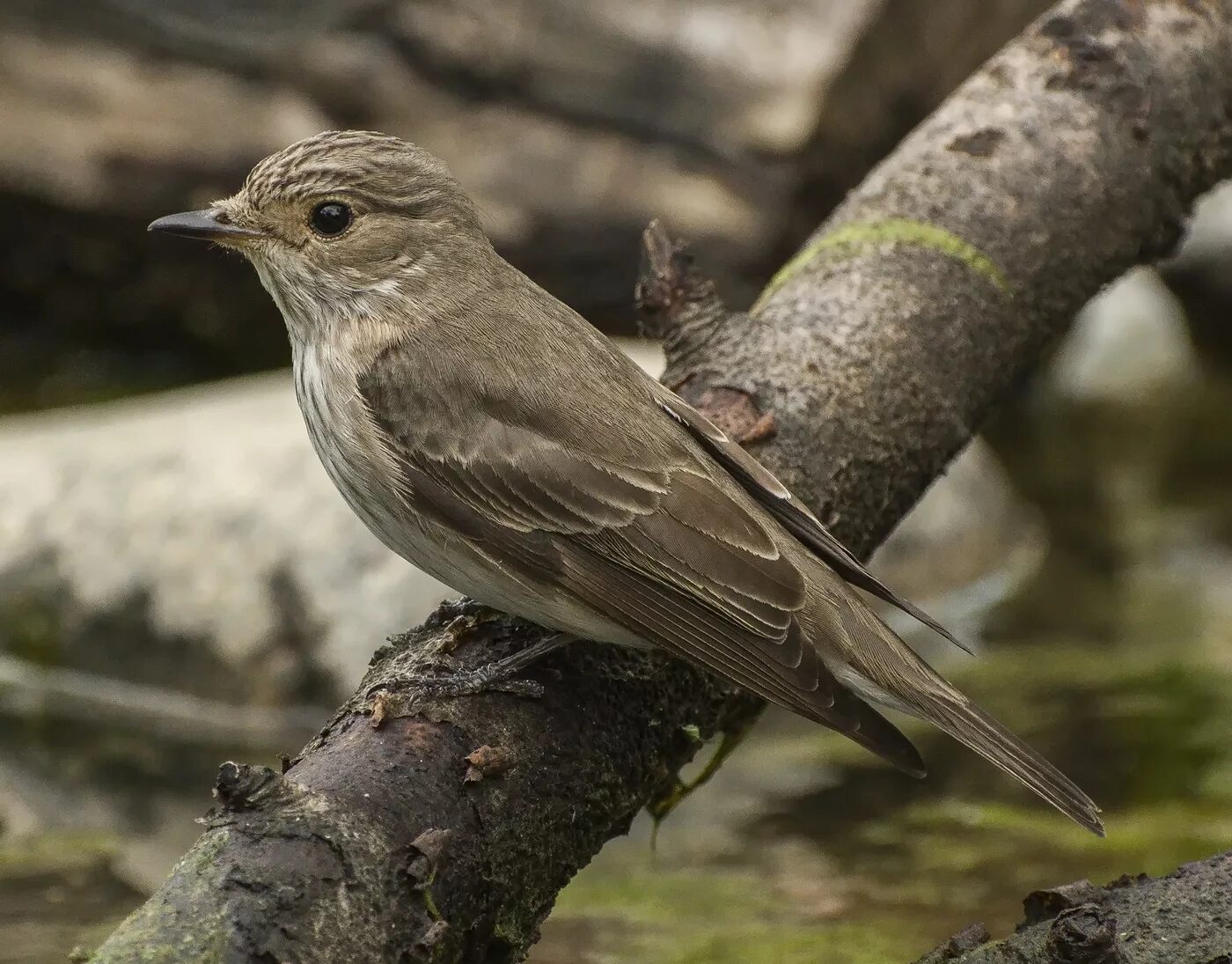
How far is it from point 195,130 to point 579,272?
7.67ft

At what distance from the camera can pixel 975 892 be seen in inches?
221

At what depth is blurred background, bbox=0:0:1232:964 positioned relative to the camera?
597 centimetres

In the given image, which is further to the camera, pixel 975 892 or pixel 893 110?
pixel 893 110

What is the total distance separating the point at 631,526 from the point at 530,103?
561 centimetres

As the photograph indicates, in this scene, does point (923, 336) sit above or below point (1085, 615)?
above

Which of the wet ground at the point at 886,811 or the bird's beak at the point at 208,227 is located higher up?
the bird's beak at the point at 208,227

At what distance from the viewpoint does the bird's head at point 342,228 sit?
4.40 m

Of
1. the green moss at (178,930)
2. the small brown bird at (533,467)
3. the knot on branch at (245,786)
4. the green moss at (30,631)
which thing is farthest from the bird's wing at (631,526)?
the green moss at (30,631)

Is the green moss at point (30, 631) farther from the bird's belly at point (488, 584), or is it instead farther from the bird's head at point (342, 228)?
the bird's belly at point (488, 584)

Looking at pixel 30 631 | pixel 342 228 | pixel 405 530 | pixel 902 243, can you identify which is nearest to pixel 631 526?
pixel 405 530

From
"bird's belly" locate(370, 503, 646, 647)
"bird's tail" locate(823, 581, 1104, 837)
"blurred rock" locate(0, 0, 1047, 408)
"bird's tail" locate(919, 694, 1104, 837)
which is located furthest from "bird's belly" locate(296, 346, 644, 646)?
"blurred rock" locate(0, 0, 1047, 408)

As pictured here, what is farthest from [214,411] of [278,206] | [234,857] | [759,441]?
[234,857]

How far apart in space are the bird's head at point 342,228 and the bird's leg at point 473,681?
118cm

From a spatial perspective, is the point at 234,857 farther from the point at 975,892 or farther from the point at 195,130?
the point at 195,130
